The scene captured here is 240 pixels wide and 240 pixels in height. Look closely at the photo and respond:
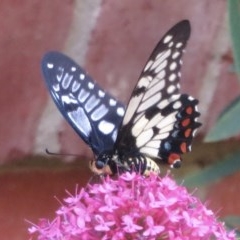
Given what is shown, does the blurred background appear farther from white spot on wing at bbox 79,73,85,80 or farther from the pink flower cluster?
the pink flower cluster

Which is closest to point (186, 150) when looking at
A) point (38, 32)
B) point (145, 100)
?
point (145, 100)

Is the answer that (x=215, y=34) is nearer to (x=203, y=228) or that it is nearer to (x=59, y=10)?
(x=59, y=10)

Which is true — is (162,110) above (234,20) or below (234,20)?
below

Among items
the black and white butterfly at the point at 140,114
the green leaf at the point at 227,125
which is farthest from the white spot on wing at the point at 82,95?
the green leaf at the point at 227,125

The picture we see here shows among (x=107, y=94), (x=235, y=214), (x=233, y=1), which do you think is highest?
(x=233, y=1)

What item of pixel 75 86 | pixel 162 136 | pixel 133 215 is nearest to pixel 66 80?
pixel 75 86

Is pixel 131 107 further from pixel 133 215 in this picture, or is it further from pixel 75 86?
pixel 133 215

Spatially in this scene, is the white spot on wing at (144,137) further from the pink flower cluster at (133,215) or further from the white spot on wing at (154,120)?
the pink flower cluster at (133,215)
